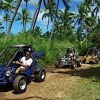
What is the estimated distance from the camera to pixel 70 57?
23.3 metres

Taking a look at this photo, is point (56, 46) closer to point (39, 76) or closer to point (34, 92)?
point (39, 76)

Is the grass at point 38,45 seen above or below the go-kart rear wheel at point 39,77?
above

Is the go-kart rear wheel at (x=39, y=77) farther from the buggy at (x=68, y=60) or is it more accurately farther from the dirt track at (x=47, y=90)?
the buggy at (x=68, y=60)

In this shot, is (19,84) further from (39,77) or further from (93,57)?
(93,57)

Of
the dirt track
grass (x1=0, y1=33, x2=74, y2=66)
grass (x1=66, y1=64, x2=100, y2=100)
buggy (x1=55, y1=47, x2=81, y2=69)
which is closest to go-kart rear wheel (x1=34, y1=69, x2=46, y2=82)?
the dirt track

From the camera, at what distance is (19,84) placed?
1323 cm

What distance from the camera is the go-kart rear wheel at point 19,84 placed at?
43.0 ft

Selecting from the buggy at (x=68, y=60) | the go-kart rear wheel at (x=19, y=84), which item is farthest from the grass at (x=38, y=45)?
the go-kart rear wheel at (x=19, y=84)

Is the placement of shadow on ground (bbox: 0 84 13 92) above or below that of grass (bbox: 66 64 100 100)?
above

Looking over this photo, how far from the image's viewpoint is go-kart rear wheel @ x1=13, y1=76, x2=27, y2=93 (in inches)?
516

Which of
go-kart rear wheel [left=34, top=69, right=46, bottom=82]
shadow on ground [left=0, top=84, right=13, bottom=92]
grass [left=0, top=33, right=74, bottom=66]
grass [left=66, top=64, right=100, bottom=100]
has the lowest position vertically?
grass [left=66, top=64, right=100, bottom=100]

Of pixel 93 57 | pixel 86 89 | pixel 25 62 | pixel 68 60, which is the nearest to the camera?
pixel 86 89

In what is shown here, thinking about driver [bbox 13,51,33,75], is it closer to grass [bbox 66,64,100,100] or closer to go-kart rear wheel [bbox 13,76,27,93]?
go-kart rear wheel [bbox 13,76,27,93]

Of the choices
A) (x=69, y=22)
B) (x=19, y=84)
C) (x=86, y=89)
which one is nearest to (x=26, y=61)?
(x=19, y=84)
